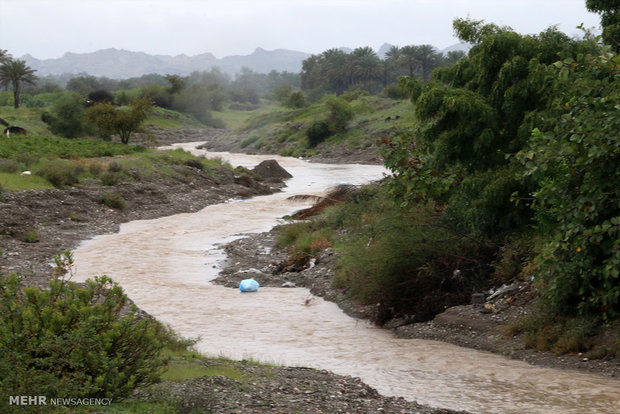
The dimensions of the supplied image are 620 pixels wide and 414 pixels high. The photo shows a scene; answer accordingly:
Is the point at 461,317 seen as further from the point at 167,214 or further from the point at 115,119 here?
the point at 115,119

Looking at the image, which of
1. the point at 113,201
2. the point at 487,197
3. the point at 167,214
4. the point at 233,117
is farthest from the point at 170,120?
the point at 487,197

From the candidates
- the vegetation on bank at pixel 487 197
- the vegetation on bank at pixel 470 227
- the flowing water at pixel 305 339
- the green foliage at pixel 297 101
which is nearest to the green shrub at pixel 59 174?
the flowing water at pixel 305 339

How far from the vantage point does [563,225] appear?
9602mm

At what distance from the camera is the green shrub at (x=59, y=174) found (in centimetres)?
2878

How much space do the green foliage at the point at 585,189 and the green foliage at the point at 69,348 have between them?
5.93m

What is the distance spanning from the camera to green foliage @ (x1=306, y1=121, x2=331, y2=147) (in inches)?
2662

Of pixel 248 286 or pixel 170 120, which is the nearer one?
pixel 248 286

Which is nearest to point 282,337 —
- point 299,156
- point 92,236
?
point 92,236

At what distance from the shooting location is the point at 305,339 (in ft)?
40.8

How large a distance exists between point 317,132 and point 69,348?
62.8 m

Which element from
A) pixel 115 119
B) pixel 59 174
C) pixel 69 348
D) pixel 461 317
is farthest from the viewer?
pixel 115 119

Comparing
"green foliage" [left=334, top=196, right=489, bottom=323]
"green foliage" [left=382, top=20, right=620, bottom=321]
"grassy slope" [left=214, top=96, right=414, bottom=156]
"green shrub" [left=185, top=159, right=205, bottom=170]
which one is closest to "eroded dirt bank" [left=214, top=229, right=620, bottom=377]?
"green foliage" [left=334, top=196, right=489, bottom=323]

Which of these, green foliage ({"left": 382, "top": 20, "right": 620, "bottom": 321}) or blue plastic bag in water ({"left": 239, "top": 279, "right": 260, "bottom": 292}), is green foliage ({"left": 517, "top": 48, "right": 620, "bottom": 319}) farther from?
blue plastic bag in water ({"left": 239, "top": 279, "right": 260, "bottom": 292})

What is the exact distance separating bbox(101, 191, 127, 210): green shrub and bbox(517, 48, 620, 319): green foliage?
2202cm
